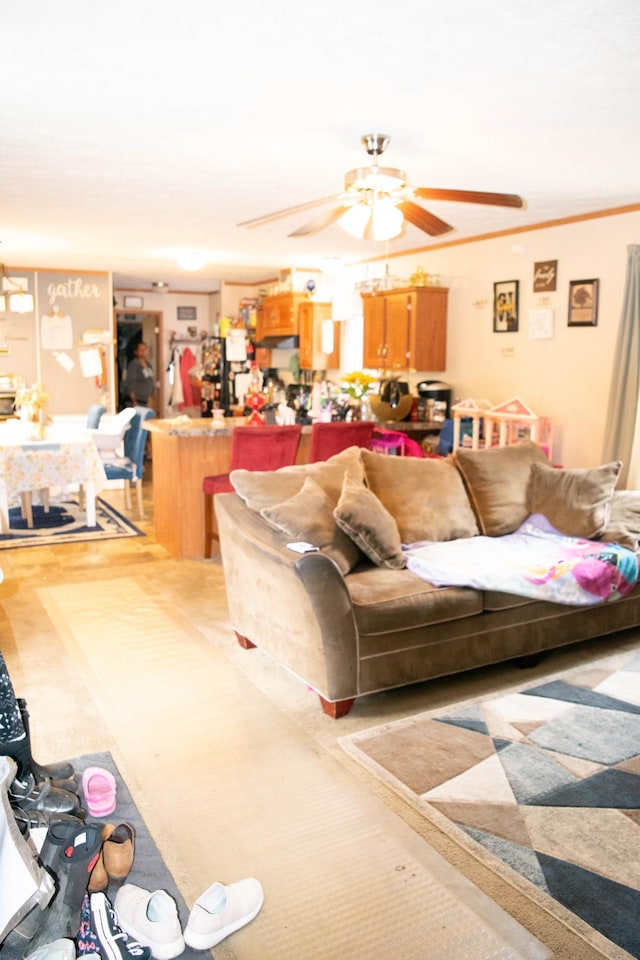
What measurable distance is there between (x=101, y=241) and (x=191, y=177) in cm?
291

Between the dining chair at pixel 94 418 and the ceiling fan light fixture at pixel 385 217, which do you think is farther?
the dining chair at pixel 94 418

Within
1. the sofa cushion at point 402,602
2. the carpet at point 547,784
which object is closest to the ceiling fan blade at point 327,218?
the sofa cushion at point 402,602

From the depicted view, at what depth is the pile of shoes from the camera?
1663mm

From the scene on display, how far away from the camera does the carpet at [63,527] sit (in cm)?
593

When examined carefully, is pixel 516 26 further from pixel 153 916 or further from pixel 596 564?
pixel 153 916

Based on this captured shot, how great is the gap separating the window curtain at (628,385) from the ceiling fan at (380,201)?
6.09 ft

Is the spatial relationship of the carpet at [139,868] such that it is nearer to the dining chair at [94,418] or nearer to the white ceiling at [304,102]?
the white ceiling at [304,102]

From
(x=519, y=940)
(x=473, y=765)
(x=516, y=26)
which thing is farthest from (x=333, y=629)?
(x=516, y=26)

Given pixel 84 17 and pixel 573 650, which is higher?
pixel 84 17

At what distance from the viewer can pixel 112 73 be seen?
2.83 metres

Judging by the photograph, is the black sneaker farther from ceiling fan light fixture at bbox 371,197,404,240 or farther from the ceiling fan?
ceiling fan light fixture at bbox 371,197,404,240

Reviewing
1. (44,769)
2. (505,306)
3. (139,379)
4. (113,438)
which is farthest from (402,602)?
(139,379)

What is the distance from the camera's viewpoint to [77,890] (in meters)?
1.73

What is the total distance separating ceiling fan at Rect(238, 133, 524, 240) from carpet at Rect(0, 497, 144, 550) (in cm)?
318
